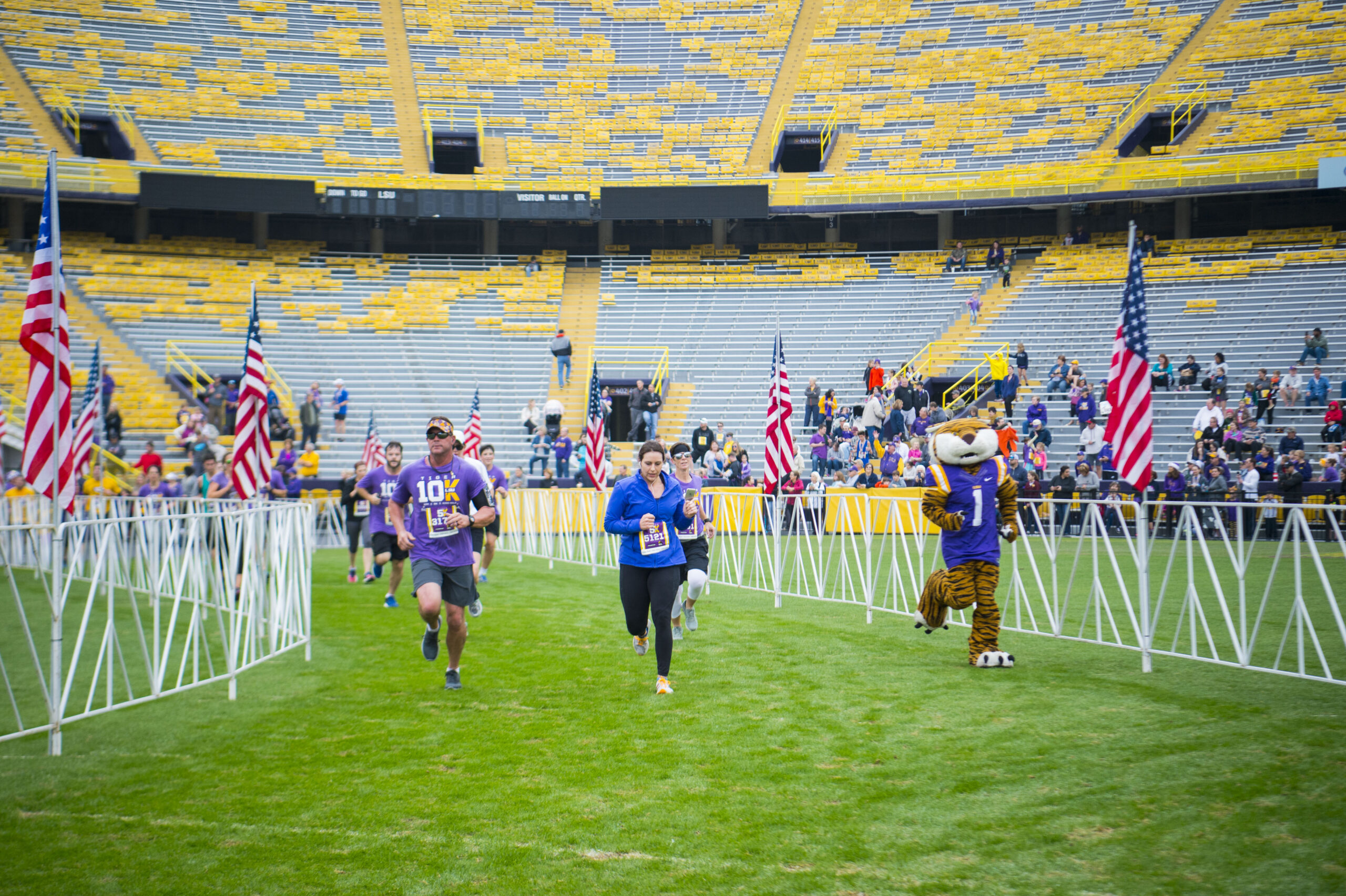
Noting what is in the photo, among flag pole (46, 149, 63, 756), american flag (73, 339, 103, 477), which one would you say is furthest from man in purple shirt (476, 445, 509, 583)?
flag pole (46, 149, 63, 756)

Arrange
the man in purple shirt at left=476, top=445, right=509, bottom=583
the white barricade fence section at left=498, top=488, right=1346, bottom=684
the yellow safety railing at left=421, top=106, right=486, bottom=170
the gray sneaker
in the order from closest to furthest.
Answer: the white barricade fence section at left=498, top=488, right=1346, bottom=684
the gray sneaker
the man in purple shirt at left=476, top=445, right=509, bottom=583
the yellow safety railing at left=421, top=106, right=486, bottom=170

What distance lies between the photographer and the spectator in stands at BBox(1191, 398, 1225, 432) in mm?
23484

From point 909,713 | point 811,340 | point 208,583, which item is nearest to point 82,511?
point 208,583

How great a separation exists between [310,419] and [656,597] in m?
22.0

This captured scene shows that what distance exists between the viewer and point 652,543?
760 centimetres

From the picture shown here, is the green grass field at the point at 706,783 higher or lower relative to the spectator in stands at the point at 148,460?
lower

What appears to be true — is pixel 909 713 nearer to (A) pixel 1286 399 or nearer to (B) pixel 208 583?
(B) pixel 208 583

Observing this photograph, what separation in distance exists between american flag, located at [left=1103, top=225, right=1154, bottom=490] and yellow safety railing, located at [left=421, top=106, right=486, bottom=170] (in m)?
31.7

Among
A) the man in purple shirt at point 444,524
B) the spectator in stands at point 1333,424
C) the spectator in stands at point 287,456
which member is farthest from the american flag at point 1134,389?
the spectator in stands at point 287,456

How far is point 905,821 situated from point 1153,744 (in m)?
2.01

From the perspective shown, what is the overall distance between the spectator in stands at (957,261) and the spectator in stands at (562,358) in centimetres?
1316

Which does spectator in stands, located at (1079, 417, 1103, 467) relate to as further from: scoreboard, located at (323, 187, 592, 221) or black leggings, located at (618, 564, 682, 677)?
black leggings, located at (618, 564, 682, 677)

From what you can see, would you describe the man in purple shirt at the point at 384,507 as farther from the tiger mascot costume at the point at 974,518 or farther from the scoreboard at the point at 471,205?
the scoreboard at the point at 471,205

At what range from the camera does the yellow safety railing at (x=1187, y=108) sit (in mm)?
33469
